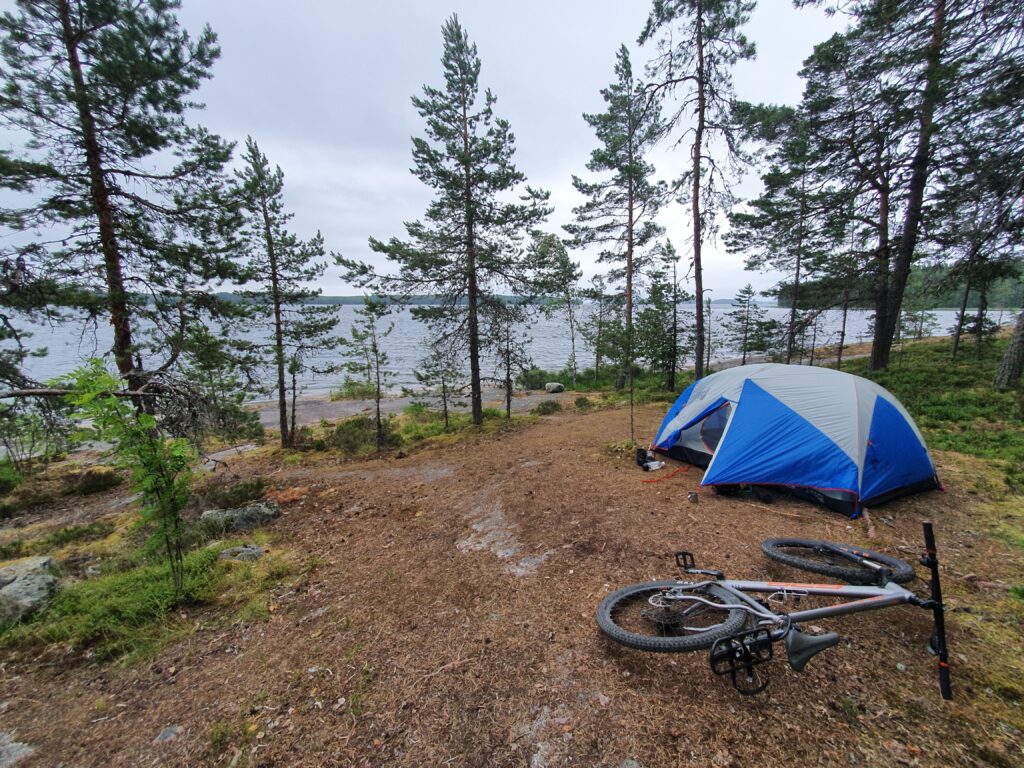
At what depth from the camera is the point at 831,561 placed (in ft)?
12.7

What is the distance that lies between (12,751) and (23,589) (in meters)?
2.39

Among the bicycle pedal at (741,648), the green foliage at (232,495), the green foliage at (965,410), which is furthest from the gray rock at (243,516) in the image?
the green foliage at (965,410)

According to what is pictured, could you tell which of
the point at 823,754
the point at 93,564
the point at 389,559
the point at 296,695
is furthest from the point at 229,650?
the point at 823,754

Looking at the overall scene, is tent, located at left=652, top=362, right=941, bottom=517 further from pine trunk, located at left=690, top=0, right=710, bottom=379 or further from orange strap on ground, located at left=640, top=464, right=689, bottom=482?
pine trunk, located at left=690, top=0, right=710, bottom=379

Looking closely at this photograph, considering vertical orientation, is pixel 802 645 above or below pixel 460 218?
below

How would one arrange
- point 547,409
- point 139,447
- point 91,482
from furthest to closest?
point 547,409
point 91,482
point 139,447

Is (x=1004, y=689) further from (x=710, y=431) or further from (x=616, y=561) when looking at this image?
(x=710, y=431)

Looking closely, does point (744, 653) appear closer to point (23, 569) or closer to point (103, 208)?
point (23, 569)

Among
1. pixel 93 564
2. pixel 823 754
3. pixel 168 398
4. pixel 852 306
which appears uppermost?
pixel 852 306

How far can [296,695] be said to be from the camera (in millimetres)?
2912

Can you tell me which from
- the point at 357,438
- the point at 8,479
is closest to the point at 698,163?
the point at 357,438

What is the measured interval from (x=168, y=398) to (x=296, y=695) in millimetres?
4500

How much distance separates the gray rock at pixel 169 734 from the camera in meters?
2.63

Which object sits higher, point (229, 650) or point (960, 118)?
point (960, 118)
